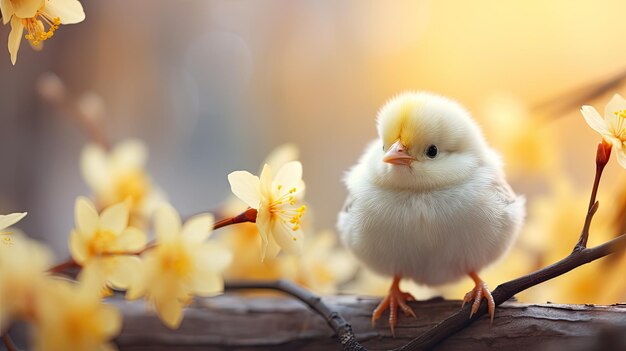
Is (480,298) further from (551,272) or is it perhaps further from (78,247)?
(78,247)

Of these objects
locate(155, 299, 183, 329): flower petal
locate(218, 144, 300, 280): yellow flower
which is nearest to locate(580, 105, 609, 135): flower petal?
locate(155, 299, 183, 329): flower petal

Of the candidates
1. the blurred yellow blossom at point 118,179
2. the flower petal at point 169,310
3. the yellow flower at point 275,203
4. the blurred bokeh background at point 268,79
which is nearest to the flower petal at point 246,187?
the yellow flower at point 275,203

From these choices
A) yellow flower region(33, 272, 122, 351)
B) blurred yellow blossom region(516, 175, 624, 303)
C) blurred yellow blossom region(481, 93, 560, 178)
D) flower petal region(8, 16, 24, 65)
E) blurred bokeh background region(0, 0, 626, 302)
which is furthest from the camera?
blurred bokeh background region(0, 0, 626, 302)

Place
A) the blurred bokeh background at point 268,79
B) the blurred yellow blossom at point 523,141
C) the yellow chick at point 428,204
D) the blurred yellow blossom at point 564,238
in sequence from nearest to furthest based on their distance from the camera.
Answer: the yellow chick at point 428,204, the blurred yellow blossom at point 564,238, the blurred yellow blossom at point 523,141, the blurred bokeh background at point 268,79

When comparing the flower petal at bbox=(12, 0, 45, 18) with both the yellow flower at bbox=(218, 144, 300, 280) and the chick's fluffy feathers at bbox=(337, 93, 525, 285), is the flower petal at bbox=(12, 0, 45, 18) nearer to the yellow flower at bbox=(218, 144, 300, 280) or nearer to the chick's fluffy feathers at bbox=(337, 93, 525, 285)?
the chick's fluffy feathers at bbox=(337, 93, 525, 285)

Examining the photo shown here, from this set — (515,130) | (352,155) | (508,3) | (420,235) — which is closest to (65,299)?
(420,235)

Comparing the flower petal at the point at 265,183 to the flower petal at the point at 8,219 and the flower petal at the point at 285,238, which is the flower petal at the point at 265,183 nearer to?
the flower petal at the point at 285,238
